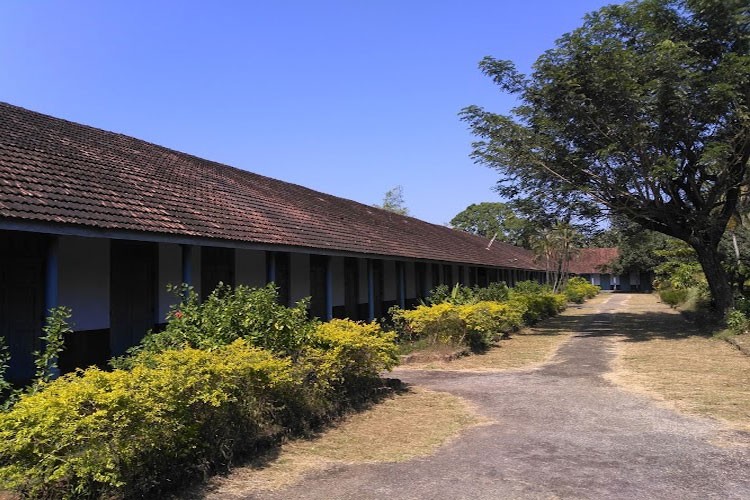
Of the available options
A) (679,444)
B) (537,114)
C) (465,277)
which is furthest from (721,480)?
(465,277)

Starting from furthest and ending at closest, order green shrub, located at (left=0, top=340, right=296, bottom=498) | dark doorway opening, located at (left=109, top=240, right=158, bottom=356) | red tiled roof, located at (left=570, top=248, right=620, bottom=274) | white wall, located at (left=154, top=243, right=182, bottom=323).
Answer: red tiled roof, located at (left=570, top=248, right=620, bottom=274) → white wall, located at (left=154, top=243, right=182, bottom=323) → dark doorway opening, located at (left=109, top=240, right=158, bottom=356) → green shrub, located at (left=0, top=340, right=296, bottom=498)

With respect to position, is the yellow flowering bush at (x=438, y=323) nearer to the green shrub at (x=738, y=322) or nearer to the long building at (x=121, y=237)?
the long building at (x=121, y=237)

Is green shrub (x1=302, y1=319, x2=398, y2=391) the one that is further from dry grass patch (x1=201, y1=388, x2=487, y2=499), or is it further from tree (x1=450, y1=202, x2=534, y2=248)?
tree (x1=450, y1=202, x2=534, y2=248)

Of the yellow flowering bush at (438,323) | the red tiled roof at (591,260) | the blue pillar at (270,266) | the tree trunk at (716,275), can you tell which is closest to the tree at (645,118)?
the tree trunk at (716,275)

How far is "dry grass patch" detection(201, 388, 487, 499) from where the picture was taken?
5.25m

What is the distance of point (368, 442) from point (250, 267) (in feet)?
21.5

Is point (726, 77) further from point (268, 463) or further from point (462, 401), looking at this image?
point (268, 463)

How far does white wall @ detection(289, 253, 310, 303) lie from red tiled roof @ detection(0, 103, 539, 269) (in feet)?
2.63

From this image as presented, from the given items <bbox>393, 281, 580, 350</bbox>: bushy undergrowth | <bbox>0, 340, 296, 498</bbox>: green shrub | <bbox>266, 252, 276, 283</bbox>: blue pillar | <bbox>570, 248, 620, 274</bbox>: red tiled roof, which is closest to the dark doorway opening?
<bbox>266, 252, 276, 283</bbox>: blue pillar

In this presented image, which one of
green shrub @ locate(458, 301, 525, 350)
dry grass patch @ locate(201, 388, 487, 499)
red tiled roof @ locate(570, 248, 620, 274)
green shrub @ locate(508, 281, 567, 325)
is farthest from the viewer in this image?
red tiled roof @ locate(570, 248, 620, 274)

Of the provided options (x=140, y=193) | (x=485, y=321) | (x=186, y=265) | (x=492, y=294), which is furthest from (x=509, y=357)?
(x=140, y=193)

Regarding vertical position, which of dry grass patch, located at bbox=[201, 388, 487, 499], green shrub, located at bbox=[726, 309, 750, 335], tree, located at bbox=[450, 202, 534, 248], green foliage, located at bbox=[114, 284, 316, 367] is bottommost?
dry grass patch, located at bbox=[201, 388, 487, 499]

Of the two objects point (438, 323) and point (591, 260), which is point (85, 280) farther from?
point (591, 260)

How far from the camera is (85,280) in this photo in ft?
28.2
